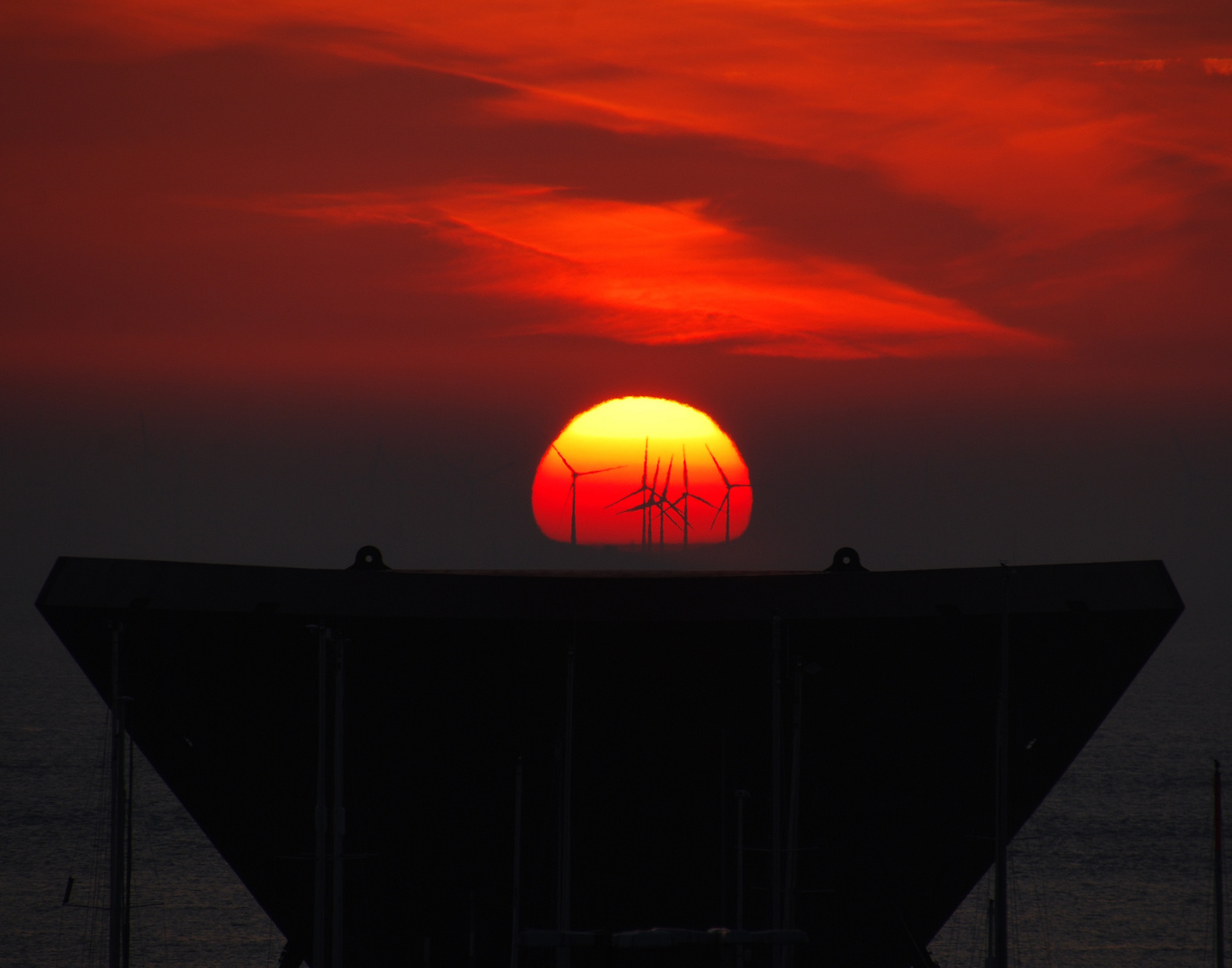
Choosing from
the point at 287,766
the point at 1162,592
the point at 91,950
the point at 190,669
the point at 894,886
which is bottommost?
the point at 91,950

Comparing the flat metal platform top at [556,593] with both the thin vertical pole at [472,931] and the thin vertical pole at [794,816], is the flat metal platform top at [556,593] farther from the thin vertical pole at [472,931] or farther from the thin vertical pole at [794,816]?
the thin vertical pole at [472,931]

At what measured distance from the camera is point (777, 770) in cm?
2547

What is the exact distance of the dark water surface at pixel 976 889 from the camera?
7194 cm

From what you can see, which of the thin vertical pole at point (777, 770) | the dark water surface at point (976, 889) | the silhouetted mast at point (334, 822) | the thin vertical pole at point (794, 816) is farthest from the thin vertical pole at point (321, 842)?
the dark water surface at point (976, 889)

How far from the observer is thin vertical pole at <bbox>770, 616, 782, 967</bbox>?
81.0 feet

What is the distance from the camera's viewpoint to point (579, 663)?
88.0 feet

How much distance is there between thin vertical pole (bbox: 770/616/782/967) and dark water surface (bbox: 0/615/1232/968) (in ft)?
147

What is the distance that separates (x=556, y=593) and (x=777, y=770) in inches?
204

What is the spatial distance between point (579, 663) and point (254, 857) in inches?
363

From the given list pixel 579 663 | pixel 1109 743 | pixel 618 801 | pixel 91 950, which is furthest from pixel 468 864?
pixel 1109 743

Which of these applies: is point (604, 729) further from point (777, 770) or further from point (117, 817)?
point (117, 817)

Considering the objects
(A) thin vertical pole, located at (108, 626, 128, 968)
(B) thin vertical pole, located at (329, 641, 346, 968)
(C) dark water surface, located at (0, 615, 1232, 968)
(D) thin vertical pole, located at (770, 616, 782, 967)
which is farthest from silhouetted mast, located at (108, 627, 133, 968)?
(C) dark water surface, located at (0, 615, 1232, 968)

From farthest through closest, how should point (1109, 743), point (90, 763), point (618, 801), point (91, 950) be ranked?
1. point (1109, 743)
2. point (90, 763)
3. point (91, 950)
4. point (618, 801)

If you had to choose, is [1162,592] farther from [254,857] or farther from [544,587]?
[254,857]
